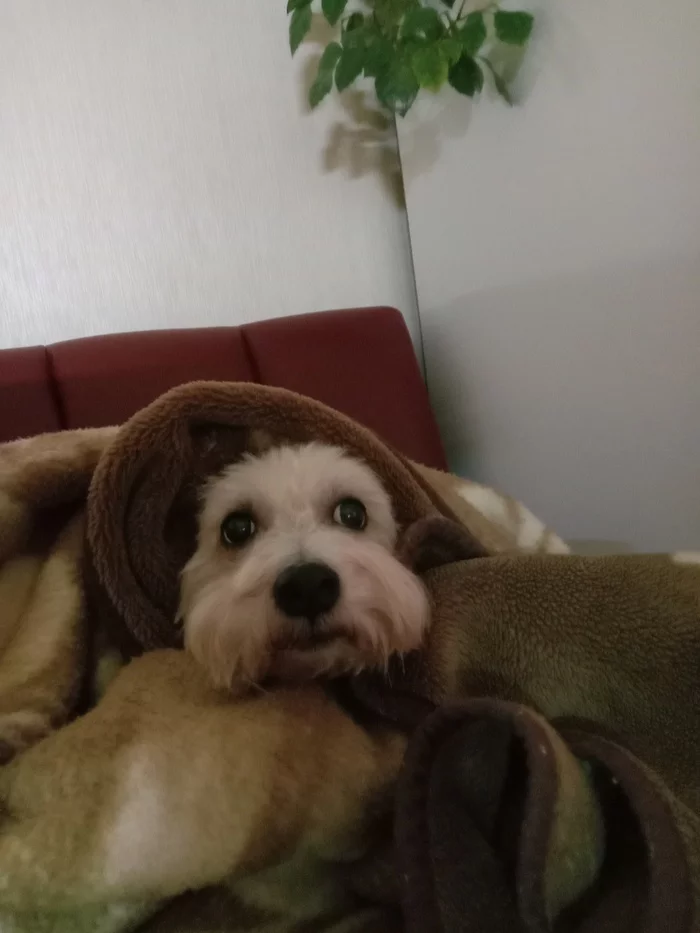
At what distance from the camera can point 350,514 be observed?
812 mm

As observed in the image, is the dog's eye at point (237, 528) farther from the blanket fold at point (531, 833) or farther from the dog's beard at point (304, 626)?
the blanket fold at point (531, 833)

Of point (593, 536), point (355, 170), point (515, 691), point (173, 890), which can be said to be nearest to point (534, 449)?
point (593, 536)

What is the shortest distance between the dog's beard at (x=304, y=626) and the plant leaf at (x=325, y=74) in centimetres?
98

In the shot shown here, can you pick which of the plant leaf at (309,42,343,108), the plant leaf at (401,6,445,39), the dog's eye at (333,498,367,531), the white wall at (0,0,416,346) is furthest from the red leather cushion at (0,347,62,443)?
the plant leaf at (401,6,445,39)

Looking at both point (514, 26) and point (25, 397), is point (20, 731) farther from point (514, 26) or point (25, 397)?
point (514, 26)

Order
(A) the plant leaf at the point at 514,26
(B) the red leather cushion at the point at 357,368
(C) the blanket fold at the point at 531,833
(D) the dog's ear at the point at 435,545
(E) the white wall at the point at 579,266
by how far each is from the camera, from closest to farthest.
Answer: (C) the blanket fold at the point at 531,833 → (D) the dog's ear at the point at 435,545 → (E) the white wall at the point at 579,266 → (A) the plant leaf at the point at 514,26 → (B) the red leather cushion at the point at 357,368

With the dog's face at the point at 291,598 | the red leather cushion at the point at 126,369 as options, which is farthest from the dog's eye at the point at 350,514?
the red leather cushion at the point at 126,369

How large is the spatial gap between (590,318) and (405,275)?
49 centimetres

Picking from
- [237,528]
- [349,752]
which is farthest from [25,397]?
[349,752]

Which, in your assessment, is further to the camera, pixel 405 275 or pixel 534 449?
pixel 405 275

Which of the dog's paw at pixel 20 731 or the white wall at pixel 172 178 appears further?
the white wall at pixel 172 178

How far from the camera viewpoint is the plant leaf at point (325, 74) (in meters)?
1.31

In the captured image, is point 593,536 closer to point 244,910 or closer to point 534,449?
point 534,449

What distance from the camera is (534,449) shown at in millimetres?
1333
